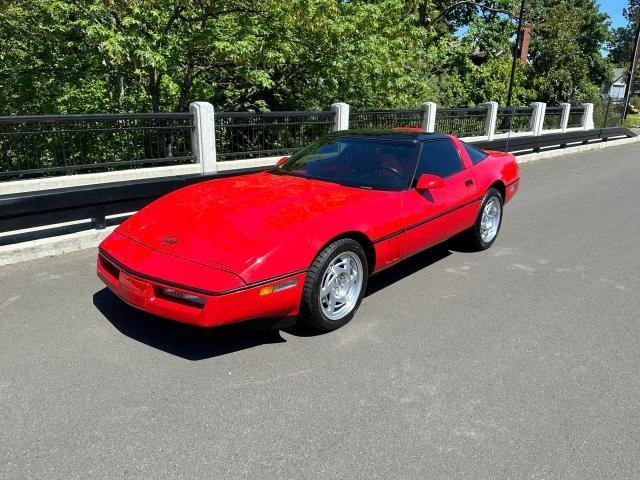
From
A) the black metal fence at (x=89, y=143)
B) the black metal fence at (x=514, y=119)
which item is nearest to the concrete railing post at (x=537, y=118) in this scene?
the black metal fence at (x=514, y=119)

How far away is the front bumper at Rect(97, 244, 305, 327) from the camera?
2.85 m

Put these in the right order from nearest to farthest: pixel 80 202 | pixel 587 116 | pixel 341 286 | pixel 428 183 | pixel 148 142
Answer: pixel 341 286 → pixel 428 183 → pixel 80 202 → pixel 148 142 → pixel 587 116

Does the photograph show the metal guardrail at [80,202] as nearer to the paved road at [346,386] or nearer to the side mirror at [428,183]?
the paved road at [346,386]

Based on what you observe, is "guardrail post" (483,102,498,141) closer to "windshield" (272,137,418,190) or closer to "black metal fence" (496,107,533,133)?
"black metal fence" (496,107,533,133)

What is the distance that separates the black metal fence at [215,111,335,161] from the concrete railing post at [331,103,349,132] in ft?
0.53

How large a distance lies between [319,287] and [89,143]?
17.8 ft

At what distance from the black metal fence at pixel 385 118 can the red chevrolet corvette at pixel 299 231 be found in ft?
19.6

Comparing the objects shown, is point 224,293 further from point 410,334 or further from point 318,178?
point 318,178

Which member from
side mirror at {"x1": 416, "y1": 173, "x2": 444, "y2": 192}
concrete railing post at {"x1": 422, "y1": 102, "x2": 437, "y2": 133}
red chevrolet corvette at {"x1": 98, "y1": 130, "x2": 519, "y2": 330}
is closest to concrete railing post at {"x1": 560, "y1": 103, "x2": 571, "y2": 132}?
concrete railing post at {"x1": 422, "y1": 102, "x2": 437, "y2": 133}

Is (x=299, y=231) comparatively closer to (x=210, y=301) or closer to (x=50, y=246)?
(x=210, y=301)

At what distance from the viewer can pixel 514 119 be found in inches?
638

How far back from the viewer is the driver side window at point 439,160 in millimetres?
4355

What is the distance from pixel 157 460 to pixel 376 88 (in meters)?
12.4

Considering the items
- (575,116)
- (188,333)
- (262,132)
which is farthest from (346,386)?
(575,116)
